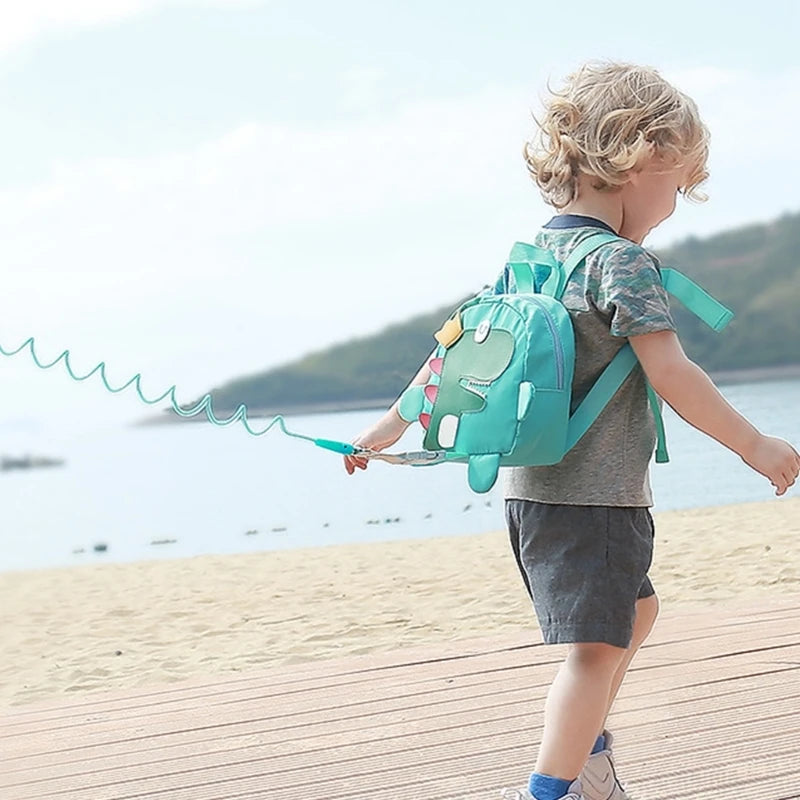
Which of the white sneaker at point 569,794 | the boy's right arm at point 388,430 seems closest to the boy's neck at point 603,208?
the boy's right arm at point 388,430

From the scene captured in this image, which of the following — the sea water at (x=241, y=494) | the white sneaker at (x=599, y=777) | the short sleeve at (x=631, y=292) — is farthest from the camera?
the sea water at (x=241, y=494)

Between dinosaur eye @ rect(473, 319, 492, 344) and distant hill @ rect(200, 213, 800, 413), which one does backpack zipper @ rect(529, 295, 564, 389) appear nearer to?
dinosaur eye @ rect(473, 319, 492, 344)

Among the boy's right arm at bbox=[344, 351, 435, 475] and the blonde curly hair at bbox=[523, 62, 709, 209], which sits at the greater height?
the blonde curly hair at bbox=[523, 62, 709, 209]

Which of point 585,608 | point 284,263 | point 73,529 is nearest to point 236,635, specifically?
point 585,608

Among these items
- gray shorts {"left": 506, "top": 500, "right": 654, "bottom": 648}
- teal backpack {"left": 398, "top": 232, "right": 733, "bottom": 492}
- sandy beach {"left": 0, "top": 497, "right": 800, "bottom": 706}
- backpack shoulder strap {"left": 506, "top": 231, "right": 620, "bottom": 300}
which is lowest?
sandy beach {"left": 0, "top": 497, "right": 800, "bottom": 706}

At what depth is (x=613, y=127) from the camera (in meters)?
1.56

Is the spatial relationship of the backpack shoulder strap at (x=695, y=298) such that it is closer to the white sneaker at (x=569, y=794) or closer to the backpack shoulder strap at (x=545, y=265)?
the backpack shoulder strap at (x=545, y=265)

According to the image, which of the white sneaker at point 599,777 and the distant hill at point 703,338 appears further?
the distant hill at point 703,338

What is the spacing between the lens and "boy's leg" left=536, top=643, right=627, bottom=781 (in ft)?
5.15

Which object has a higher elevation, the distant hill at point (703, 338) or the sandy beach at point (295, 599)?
the distant hill at point (703, 338)

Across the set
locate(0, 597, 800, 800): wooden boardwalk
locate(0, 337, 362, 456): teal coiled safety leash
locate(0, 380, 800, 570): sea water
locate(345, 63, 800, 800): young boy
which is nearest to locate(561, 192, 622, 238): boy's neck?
locate(345, 63, 800, 800): young boy

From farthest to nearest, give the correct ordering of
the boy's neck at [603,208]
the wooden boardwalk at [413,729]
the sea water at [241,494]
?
the sea water at [241,494], the wooden boardwalk at [413,729], the boy's neck at [603,208]

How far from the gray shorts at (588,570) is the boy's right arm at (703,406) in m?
0.16

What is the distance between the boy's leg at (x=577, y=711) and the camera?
5.15 feet
